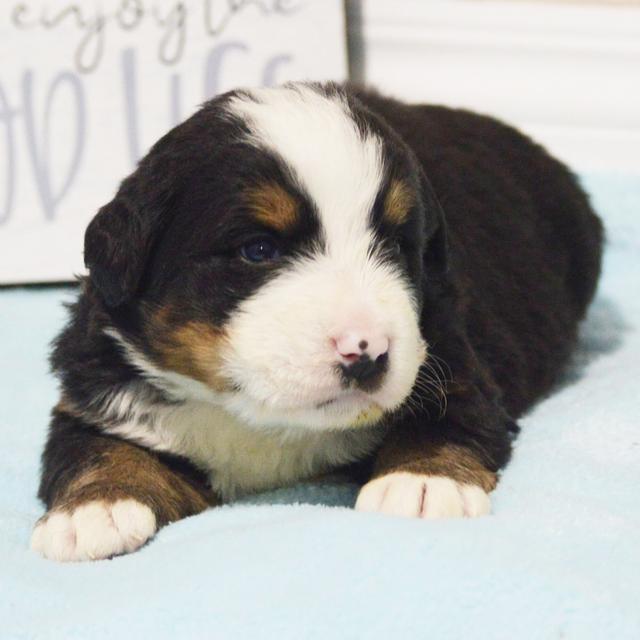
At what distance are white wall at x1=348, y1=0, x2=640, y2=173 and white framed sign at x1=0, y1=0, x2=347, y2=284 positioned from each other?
54cm

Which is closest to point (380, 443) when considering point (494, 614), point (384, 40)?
point (494, 614)

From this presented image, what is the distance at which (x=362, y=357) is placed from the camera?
6.91 ft

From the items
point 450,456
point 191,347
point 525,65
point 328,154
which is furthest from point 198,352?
point 525,65

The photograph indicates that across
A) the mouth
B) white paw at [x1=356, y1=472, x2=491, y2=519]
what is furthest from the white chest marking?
the mouth

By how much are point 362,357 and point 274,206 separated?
Result: 38 cm

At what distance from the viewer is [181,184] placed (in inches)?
94.7

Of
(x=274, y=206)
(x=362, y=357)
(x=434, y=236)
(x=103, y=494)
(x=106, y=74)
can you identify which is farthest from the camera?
(x=106, y=74)

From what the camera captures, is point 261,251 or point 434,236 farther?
point 434,236

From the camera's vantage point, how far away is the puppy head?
7.09 ft

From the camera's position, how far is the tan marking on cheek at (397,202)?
7.89ft

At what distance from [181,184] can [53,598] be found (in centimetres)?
89

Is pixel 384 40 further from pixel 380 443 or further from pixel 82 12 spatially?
pixel 380 443

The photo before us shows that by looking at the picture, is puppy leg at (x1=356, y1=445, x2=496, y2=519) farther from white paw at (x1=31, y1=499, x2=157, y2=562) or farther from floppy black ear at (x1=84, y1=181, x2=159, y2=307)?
floppy black ear at (x1=84, y1=181, x2=159, y2=307)

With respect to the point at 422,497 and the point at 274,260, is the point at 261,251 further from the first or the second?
the point at 422,497
